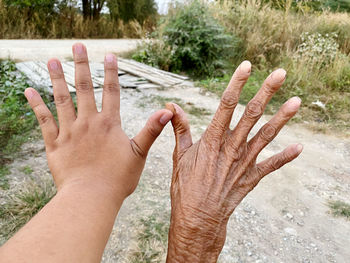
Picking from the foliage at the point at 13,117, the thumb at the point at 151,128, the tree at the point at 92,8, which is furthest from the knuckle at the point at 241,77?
the tree at the point at 92,8

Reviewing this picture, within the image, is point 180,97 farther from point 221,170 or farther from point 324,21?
point 324,21

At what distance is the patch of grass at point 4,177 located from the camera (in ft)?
8.25

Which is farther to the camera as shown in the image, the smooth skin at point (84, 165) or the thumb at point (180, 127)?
the thumb at point (180, 127)

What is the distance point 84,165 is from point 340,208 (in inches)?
97.3

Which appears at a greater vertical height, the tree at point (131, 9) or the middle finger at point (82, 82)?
the tree at point (131, 9)

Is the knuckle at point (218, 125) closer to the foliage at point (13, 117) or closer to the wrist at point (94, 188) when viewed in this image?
the wrist at point (94, 188)

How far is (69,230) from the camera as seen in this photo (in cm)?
87

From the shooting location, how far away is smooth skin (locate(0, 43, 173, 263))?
87 centimetres

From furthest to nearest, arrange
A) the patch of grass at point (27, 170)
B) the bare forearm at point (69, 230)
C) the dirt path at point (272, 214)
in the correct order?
the patch of grass at point (27, 170) < the dirt path at point (272, 214) < the bare forearm at point (69, 230)

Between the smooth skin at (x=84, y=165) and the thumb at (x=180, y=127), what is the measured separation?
5 cm

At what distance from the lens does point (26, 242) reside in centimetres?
80

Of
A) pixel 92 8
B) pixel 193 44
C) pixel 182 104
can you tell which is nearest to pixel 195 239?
pixel 182 104

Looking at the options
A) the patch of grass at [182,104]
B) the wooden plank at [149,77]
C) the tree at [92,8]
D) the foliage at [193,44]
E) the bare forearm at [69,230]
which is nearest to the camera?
the bare forearm at [69,230]

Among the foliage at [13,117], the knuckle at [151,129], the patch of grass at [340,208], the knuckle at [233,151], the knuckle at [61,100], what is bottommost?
the patch of grass at [340,208]
